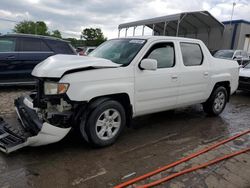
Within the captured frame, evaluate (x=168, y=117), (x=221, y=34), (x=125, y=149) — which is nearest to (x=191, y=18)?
(x=221, y=34)

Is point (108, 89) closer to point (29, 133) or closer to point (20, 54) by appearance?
point (29, 133)

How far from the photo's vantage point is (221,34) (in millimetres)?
23000

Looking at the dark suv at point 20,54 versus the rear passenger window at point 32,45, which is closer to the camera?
the dark suv at point 20,54

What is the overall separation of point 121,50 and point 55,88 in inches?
60.4

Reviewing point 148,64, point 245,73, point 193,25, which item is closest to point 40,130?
point 148,64

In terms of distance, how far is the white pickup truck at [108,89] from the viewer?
2916mm

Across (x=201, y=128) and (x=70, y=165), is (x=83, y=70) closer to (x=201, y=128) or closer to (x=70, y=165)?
(x=70, y=165)

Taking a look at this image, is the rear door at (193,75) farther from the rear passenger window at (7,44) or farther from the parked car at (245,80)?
the rear passenger window at (7,44)

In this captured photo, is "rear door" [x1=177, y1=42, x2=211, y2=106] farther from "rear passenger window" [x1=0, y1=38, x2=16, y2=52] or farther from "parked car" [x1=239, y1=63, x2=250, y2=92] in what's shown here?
"rear passenger window" [x1=0, y1=38, x2=16, y2=52]

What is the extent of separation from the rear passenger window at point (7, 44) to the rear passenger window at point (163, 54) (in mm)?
4803

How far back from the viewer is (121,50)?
3.97 m

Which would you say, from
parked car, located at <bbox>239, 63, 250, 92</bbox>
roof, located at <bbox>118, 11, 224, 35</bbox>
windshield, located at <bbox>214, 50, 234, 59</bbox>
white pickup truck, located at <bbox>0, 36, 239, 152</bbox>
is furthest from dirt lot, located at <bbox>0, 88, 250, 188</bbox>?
roof, located at <bbox>118, 11, 224, 35</bbox>

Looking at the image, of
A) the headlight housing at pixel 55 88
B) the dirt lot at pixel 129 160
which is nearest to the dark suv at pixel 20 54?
the dirt lot at pixel 129 160

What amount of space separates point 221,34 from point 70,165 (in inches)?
947
